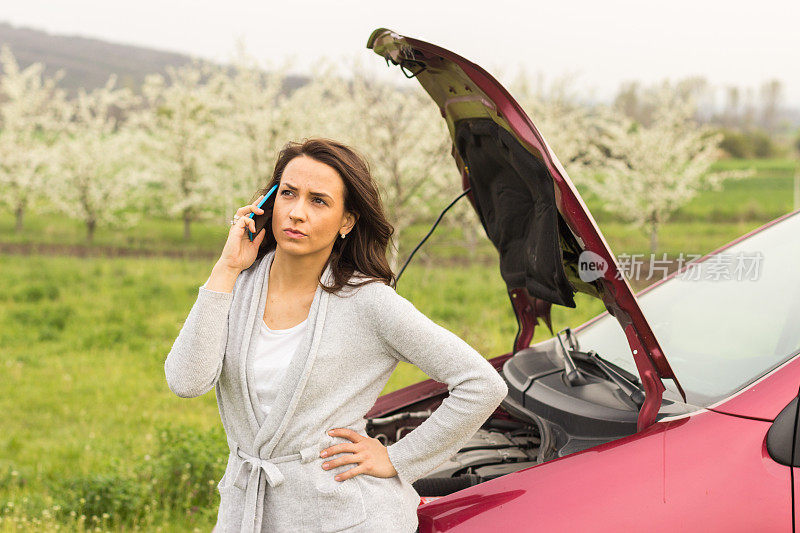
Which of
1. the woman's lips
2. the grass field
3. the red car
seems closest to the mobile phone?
the woman's lips

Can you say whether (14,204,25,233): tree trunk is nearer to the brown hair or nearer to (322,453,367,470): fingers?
the brown hair

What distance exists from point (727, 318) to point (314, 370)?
4.79ft

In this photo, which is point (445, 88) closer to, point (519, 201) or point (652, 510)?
point (519, 201)

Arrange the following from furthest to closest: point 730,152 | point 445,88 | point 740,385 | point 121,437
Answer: point 730,152 → point 121,437 → point 445,88 → point 740,385

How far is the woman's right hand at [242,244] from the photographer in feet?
5.70

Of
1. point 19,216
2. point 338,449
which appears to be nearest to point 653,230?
point 338,449

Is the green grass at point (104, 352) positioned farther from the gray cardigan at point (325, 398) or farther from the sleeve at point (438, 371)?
the sleeve at point (438, 371)

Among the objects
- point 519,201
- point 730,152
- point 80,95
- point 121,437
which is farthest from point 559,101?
point 730,152

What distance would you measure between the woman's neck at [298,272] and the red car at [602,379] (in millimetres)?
607

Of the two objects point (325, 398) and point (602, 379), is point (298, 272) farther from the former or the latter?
point (602, 379)

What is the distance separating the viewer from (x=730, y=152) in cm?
4122

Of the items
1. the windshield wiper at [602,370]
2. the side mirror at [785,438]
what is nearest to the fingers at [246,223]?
the windshield wiper at [602,370]

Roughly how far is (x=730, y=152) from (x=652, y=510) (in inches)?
1756

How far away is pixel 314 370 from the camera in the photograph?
5.45 ft
